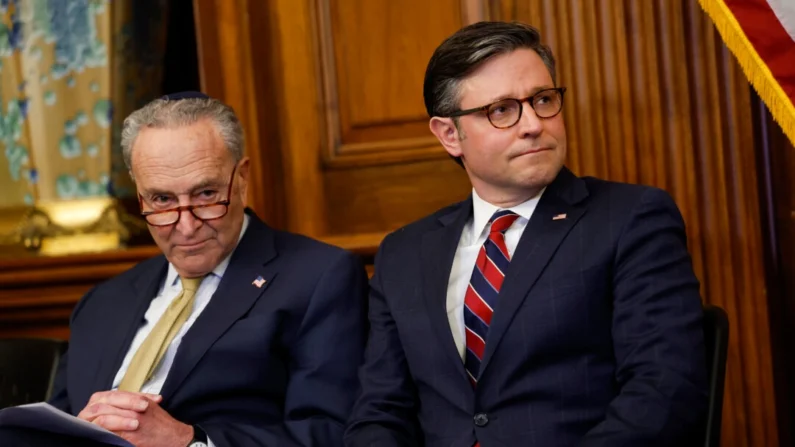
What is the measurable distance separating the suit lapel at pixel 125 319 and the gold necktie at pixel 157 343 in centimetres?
7

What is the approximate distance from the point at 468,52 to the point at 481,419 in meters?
0.86

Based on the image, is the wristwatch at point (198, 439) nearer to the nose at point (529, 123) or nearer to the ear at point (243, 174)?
the ear at point (243, 174)

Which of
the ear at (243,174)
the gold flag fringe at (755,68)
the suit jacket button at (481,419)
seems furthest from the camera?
the ear at (243,174)

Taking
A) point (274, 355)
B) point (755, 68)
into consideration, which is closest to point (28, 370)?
point (274, 355)

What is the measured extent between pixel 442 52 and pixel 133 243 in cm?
173

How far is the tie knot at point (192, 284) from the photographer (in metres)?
2.87

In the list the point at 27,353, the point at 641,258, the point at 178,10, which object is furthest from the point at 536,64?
the point at 178,10

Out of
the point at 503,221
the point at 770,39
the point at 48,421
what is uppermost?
the point at 770,39

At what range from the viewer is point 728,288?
9.23 ft

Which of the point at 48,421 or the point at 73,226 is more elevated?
the point at 73,226

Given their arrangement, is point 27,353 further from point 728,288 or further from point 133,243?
point 728,288

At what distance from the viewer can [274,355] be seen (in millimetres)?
2705

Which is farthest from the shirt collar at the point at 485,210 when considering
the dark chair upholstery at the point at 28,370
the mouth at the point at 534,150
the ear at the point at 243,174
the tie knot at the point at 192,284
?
the dark chair upholstery at the point at 28,370

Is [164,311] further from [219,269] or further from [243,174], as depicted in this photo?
[243,174]
